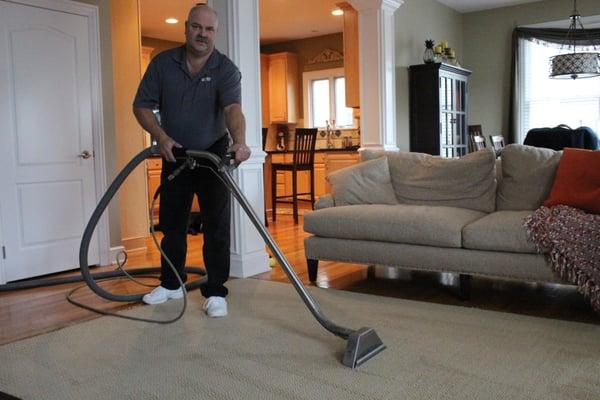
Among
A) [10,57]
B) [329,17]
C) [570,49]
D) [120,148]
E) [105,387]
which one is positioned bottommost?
[105,387]

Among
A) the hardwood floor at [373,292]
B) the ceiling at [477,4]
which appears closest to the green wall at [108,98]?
the hardwood floor at [373,292]

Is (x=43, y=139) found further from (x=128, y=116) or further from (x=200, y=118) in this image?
(x=200, y=118)

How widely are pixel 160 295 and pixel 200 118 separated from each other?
37.5 inches

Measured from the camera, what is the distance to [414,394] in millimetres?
1823

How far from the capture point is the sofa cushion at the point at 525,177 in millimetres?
3268

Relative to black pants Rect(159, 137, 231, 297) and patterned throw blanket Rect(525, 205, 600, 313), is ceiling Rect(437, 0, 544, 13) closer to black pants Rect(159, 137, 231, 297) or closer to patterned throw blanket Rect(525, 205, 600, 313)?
patterned throw blanket Rect(525, 205, 600, 313)

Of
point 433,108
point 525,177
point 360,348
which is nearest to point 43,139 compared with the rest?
point 360,348

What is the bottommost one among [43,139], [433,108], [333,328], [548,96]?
[333,328]

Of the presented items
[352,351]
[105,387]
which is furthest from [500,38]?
[105,387]

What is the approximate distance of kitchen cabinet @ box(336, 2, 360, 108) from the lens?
20.4 feet

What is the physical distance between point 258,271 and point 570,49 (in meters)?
5.43

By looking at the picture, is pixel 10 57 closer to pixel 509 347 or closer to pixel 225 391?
pixel 225 391

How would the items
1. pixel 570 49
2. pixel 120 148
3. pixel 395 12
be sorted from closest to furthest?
pixel 120 148 < pixel 395 12 < pixel 570 49

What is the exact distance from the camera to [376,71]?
5707mm
